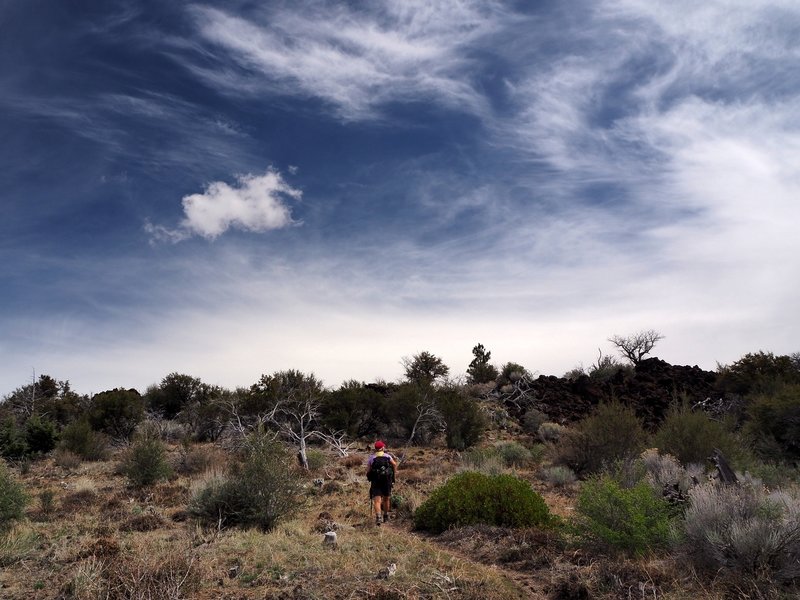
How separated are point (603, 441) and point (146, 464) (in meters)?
13.9

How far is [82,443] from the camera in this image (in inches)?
838

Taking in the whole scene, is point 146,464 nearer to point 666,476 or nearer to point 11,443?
point 11,443

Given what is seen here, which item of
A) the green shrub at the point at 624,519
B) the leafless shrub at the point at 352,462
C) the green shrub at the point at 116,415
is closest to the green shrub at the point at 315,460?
the leafless shrub at the point at 352,462

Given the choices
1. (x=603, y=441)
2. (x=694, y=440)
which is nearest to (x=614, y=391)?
(x=603, y=441)

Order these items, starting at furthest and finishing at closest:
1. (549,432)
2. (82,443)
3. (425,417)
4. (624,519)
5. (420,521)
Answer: (549,432) < (425,417) < (82,443) < (420,521) < (624,519)

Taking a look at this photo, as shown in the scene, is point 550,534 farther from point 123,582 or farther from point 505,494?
point 123,582

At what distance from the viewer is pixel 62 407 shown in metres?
31.3

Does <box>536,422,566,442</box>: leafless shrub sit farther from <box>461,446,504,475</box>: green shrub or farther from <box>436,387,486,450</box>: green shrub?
<box>461,446,504,475</box>: green shrub

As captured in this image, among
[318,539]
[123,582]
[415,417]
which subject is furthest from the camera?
[415,417]

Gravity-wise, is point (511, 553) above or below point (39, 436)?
below

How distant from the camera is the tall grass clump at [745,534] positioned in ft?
17.3

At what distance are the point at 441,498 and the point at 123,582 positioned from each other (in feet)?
20.1

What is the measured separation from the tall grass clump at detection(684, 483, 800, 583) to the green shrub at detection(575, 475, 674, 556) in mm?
559

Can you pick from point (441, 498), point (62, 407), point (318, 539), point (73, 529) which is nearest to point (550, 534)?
point (441, 498)
